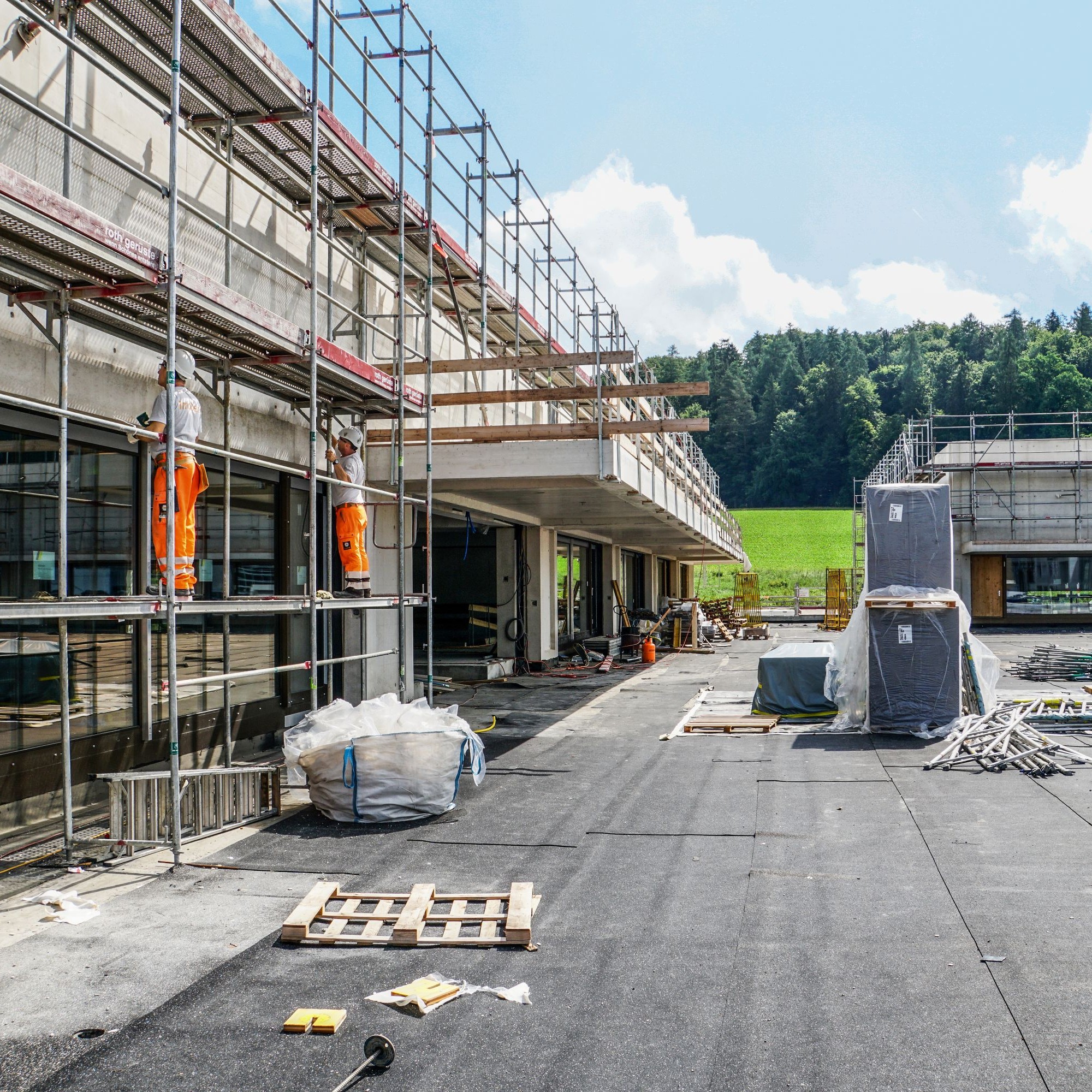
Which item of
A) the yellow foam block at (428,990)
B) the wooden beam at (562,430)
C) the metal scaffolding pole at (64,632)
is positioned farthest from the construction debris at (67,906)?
the wooden beam at (562,430)

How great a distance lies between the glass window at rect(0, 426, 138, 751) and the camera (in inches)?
292

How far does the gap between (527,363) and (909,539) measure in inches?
203

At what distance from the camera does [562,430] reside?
38.7 feet

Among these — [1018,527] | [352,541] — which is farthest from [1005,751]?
[1018,527]

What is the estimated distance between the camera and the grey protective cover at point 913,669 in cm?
1220

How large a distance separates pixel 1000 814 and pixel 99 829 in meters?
6.88

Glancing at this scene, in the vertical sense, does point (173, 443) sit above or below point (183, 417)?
below

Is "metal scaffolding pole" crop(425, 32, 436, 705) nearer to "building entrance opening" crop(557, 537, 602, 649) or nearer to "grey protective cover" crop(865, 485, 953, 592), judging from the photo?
"grey protective cover" crop(865, 485, 953, 592)

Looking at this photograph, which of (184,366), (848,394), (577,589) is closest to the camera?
(184,366)

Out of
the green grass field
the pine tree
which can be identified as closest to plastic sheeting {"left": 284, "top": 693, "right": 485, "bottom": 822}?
the green grass field

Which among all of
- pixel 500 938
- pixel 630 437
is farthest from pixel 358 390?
pixel 630 437

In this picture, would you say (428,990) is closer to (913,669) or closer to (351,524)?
(351,524)

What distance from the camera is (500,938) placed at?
530cm

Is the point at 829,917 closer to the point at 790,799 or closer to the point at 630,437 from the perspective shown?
the point at 790,799
